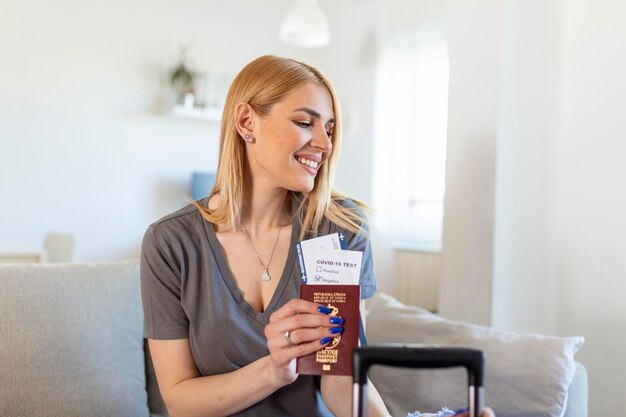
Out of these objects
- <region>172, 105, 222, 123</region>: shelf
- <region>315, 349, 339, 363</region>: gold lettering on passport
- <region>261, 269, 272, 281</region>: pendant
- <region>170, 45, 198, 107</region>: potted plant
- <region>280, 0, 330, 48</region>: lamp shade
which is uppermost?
<region>280, 0, 330, 48</region>: lamp shade

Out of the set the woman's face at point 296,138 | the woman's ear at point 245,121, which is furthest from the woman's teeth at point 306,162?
the woman's ear at point 245,121

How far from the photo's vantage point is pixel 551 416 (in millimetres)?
1305

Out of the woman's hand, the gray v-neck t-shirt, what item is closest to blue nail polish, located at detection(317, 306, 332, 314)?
the woman's hand

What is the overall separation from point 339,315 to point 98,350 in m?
0.85

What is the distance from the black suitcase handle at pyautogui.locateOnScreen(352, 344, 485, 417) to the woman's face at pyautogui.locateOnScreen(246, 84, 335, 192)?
0.69 meters

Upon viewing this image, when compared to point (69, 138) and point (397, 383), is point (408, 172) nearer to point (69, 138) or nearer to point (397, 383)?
point (69, 138)

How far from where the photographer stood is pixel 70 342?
147 centimetres

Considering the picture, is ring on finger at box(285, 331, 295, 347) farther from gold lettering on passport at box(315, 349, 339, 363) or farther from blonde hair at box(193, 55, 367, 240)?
blonde hair at box(193, 55, 367, 240)

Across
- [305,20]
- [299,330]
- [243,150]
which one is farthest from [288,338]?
[305,20]

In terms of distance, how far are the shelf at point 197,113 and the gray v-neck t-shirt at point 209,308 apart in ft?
10.4

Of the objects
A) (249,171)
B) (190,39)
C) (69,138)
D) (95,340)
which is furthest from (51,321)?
(190,39)

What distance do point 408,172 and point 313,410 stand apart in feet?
9.84

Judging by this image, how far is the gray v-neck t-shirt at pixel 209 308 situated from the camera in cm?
126

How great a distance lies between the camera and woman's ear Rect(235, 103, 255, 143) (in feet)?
4.45
